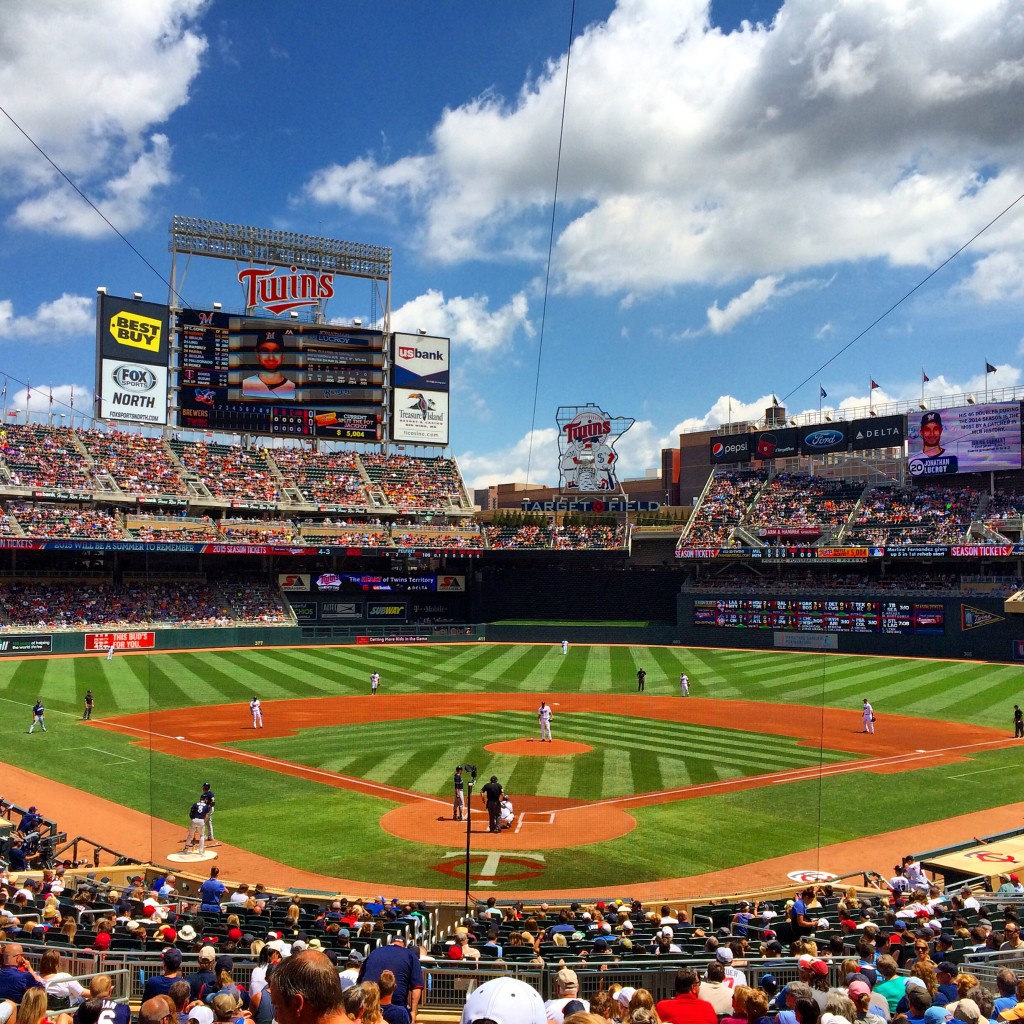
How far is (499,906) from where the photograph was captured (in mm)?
15797

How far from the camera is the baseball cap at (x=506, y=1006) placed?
4.24m

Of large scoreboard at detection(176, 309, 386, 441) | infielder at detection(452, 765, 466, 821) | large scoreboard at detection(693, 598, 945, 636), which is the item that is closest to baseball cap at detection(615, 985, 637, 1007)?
infielder at detection(452, 765, 466, 821)

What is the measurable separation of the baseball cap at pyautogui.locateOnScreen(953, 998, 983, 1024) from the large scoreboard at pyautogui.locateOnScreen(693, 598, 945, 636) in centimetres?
5352

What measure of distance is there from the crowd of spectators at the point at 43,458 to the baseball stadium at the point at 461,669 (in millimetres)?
332

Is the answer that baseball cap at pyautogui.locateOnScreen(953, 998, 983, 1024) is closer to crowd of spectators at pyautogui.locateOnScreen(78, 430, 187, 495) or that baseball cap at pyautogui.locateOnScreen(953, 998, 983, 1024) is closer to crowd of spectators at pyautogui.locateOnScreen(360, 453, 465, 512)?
crowd of spectators at pyautogui.locateOnScreen(78, 430, 187, 495)

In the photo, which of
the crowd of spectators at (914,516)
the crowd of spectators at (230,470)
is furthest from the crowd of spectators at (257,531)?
the crowd of spectators at (914,516)

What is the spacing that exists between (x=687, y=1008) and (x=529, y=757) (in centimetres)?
2442

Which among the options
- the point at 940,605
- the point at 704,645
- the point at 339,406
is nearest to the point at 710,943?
the point at 940,605

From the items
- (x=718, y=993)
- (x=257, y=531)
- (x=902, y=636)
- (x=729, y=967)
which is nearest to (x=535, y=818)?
(x=729, y=967)

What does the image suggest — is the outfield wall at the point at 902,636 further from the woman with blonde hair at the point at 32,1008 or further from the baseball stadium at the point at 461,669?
the woman with blonde hair at the point at 32,1008

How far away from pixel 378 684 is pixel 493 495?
85.3m

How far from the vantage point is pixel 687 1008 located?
6.27 meters

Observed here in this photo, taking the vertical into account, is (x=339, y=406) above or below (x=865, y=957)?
above

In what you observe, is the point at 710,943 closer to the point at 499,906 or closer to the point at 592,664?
the point at 499,906
